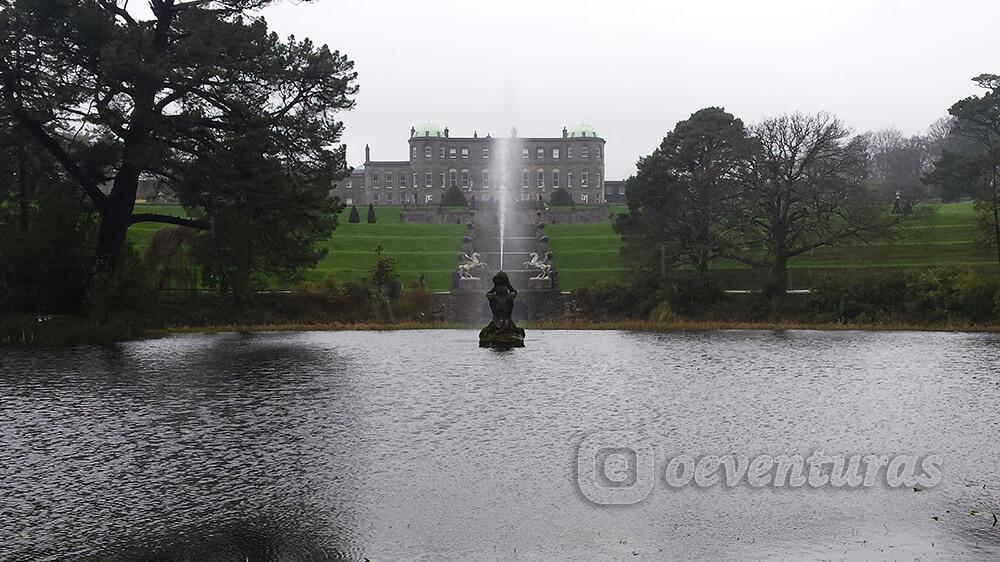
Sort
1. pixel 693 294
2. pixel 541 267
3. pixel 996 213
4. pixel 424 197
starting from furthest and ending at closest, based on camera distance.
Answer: pixel 424 197 < pixel 541 267 < pixel 996 213 < pixel 693 294

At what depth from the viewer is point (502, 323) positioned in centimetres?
2852

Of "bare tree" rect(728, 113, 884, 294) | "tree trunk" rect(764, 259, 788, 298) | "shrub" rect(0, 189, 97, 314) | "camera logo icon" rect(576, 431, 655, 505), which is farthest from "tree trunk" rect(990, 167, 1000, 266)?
"shrub" rect(0, 189, 97, 314)

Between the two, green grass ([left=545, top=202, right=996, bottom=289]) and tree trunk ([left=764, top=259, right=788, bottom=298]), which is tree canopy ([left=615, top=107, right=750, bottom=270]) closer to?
green grass ([left=545, top=202, right=996, bottom=289])

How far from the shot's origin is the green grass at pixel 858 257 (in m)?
53.6

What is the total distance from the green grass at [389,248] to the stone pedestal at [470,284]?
2.43 metres

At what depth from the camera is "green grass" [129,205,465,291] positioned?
2274 inches

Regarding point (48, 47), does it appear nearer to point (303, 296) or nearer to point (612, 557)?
point (303, 296)

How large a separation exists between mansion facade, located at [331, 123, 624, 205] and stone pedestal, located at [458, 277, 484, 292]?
3936 inches

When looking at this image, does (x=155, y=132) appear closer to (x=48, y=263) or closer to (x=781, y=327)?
(x=48, y=263)

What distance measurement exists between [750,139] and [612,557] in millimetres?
44782

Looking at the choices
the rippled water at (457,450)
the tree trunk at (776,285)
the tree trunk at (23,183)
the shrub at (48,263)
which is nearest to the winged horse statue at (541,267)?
the tree trunk at (776,285)

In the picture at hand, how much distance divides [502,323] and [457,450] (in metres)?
15.8

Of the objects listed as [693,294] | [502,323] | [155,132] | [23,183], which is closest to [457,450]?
[502,323]

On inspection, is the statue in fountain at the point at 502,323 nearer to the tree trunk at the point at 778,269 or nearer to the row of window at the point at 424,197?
the tree trunk at the point at 778,269
